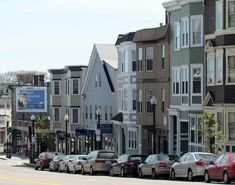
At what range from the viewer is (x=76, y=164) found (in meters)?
54.7

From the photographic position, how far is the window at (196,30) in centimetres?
5197

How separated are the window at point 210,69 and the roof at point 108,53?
28.1 meters

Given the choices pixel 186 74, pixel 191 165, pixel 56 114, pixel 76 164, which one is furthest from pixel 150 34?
pixel 56 114

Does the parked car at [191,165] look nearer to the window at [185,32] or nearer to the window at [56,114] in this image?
the window at [185,32]

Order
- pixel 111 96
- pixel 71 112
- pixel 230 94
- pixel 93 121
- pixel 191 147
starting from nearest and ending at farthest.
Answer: pixel 230 94 < pixel 191 147 < pixel 111 96 < pixel 93 121 < pixel 71 112

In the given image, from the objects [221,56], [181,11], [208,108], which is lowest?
[208,108]

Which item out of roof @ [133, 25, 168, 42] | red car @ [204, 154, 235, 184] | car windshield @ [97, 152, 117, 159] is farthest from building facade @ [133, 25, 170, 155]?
red car @ [204, 154, 235, 184]

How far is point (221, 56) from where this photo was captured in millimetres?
47188

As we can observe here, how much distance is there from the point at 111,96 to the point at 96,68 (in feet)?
17.9

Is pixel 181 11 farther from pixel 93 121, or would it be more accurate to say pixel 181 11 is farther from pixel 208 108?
pixel 93 121

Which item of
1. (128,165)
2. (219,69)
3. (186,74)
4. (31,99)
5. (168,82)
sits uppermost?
(219,69)

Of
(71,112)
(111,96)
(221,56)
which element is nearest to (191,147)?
(221,56)

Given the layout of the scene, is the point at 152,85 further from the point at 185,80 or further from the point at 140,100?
the point at 185,80

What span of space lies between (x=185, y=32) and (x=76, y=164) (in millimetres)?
11837
